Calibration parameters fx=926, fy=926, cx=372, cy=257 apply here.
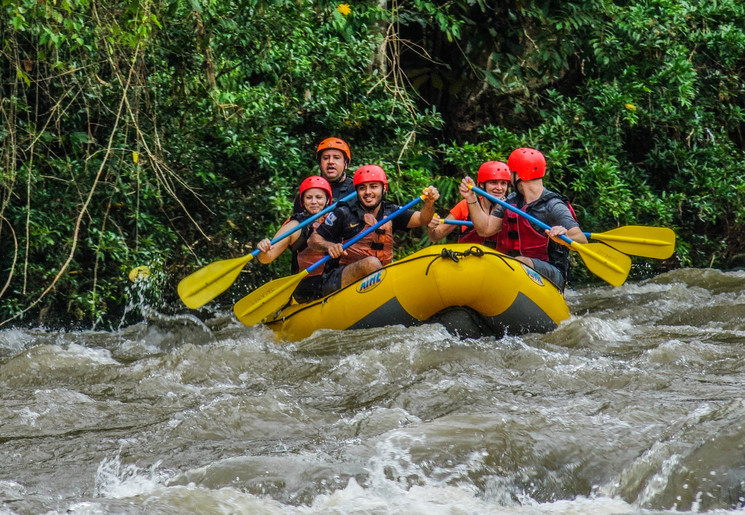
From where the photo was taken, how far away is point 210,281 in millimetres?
6980

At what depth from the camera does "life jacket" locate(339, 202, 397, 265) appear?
6754 mm

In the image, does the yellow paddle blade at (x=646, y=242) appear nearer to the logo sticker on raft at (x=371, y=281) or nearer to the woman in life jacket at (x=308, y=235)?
the logo sticker on raft at (x=371, y=281)

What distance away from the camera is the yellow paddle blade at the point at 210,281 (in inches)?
272

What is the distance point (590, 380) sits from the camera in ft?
14.8

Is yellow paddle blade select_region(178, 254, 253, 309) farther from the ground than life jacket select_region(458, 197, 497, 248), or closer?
closer

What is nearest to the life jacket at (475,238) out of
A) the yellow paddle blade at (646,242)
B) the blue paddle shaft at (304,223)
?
the yellow paddle blade at (646,242)

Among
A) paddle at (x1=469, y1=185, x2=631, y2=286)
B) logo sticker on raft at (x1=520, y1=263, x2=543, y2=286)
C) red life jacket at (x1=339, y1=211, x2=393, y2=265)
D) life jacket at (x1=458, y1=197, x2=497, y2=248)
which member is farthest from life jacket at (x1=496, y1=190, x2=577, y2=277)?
red life jacket at (x1=339, y1=211, x2=393, y2=265)

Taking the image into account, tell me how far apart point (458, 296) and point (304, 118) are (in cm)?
409

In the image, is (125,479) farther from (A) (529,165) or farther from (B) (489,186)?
(B) (489,186)

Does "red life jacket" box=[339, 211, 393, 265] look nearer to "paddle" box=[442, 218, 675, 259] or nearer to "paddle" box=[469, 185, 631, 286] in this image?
"paddle" box=[469, 185, 631, 286]

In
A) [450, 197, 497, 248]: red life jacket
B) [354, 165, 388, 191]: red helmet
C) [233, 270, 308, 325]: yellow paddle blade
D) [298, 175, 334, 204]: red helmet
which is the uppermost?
[354, 165, 388, 191]: red helmet

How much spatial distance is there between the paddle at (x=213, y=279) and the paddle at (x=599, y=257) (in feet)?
4.23

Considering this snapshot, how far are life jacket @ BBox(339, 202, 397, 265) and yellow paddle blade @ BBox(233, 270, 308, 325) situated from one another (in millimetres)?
408

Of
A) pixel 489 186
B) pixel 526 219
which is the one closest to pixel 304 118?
pixel 489 186
